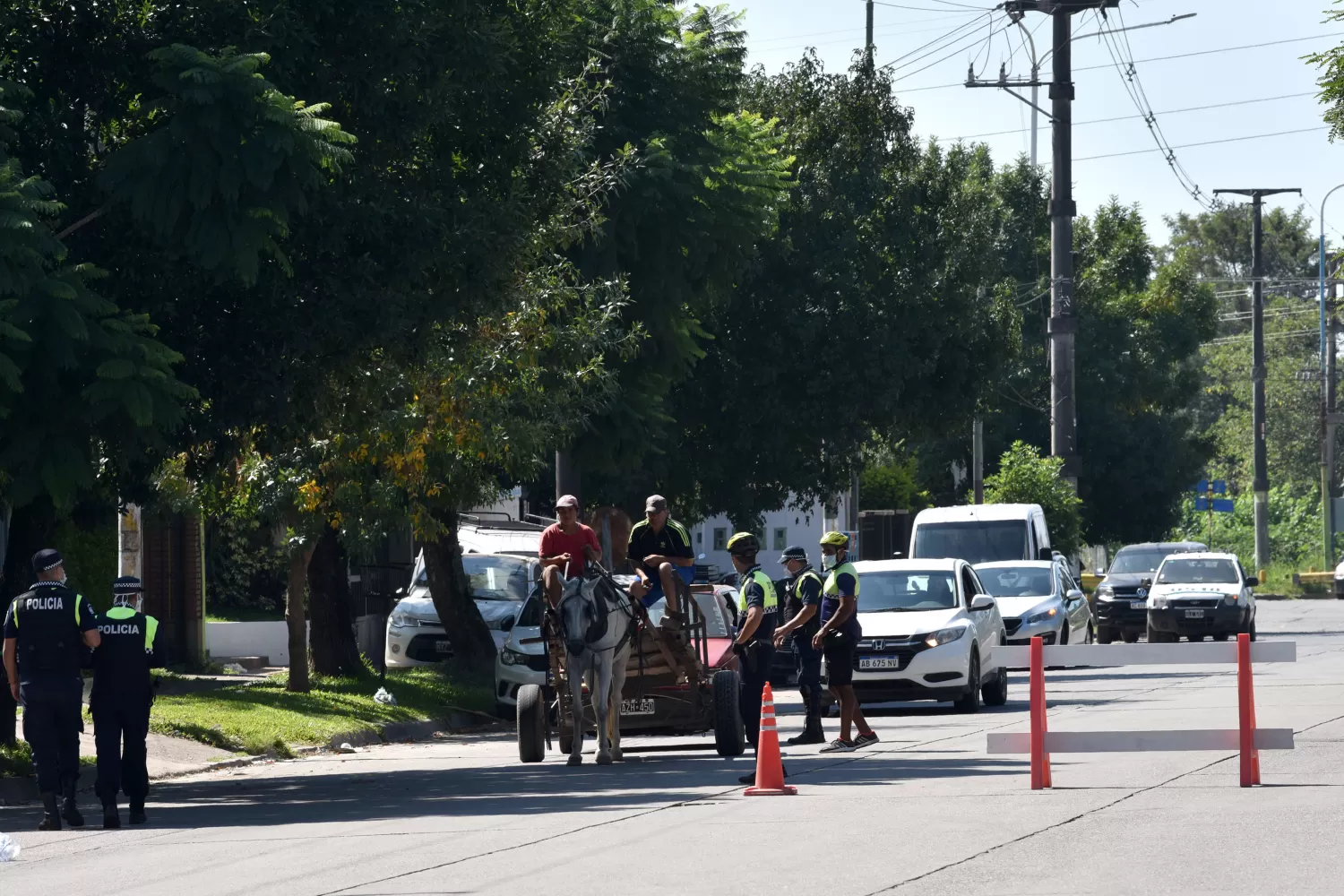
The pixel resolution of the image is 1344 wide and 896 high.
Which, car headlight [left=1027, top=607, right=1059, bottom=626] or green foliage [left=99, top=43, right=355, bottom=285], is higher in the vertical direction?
green foliage [left=99, top=43, right=355, bottom=285]

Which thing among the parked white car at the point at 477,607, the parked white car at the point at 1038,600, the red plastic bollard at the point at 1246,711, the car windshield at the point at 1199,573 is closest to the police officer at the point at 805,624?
the red plastic bollard at the point at 1246,711

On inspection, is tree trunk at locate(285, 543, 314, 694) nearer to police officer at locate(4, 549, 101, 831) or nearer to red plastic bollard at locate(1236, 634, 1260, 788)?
police officer at locate(4, 549, 101, 831)

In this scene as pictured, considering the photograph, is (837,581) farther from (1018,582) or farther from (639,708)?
(1018,582)

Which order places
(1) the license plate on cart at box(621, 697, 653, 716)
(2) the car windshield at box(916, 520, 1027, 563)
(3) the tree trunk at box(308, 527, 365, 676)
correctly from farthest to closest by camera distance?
(2) the car windshield at box(916, 520, 1027, 563) → (3) the tree trunk at box(308, 527, 365, 676) → (1) the license plate on cart at box(621, 697, 653, 716)

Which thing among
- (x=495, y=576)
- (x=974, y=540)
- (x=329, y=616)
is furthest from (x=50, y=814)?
(x=974, y=540)

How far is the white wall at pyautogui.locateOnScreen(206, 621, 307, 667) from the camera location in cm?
3409

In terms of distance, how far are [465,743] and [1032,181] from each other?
47.0 meters

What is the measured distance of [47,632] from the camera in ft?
48.2

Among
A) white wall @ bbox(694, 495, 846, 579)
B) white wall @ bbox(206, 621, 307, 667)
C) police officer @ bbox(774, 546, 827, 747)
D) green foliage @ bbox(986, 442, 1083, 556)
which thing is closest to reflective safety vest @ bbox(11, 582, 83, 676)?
police officer @ bbox(774, 546, 827, 747)

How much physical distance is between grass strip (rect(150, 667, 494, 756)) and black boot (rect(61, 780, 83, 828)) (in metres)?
6.10

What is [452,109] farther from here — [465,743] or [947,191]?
[947,191]

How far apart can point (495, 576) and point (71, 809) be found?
1745 cm

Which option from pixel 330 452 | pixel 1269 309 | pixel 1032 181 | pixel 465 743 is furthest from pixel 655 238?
pixel 1269 309

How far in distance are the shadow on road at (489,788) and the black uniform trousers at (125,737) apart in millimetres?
343
